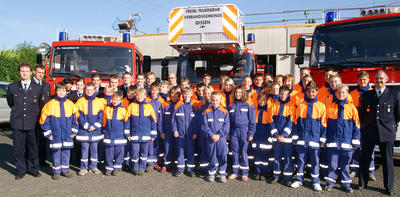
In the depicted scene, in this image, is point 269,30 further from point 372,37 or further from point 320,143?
point 320,143

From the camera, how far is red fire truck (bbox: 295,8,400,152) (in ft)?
17.7

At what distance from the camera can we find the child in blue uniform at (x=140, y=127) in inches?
212

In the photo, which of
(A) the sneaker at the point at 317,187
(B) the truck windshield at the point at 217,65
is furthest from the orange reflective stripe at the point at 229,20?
(A) the sneaker at the point at 317,187

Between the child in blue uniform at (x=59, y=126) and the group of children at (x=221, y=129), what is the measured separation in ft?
0.05

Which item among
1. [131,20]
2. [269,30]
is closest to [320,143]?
[131,20]

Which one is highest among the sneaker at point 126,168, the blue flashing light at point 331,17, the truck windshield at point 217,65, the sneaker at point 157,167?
the blue flashing light at point 331,17

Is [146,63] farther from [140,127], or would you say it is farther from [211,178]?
[211,178]

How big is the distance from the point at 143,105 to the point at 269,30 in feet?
42.4

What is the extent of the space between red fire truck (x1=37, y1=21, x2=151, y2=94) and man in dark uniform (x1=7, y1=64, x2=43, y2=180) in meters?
1.83

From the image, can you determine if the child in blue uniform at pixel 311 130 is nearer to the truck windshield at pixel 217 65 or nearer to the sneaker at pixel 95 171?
the truck windshield at pixel 217 65

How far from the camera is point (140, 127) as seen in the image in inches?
212

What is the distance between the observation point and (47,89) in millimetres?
5559

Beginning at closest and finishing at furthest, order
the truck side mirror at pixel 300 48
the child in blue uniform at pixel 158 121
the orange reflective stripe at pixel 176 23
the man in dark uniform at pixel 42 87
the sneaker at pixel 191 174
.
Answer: the sneaker at pixel 191 174, the man in dark uniform at pixel 42 87, the child in blue uniform at pixel 158 121, the truck side mirror at pixel 300 48, the orange reflective stripe at pixel 176 23

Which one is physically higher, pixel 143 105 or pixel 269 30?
pixel 269 30
